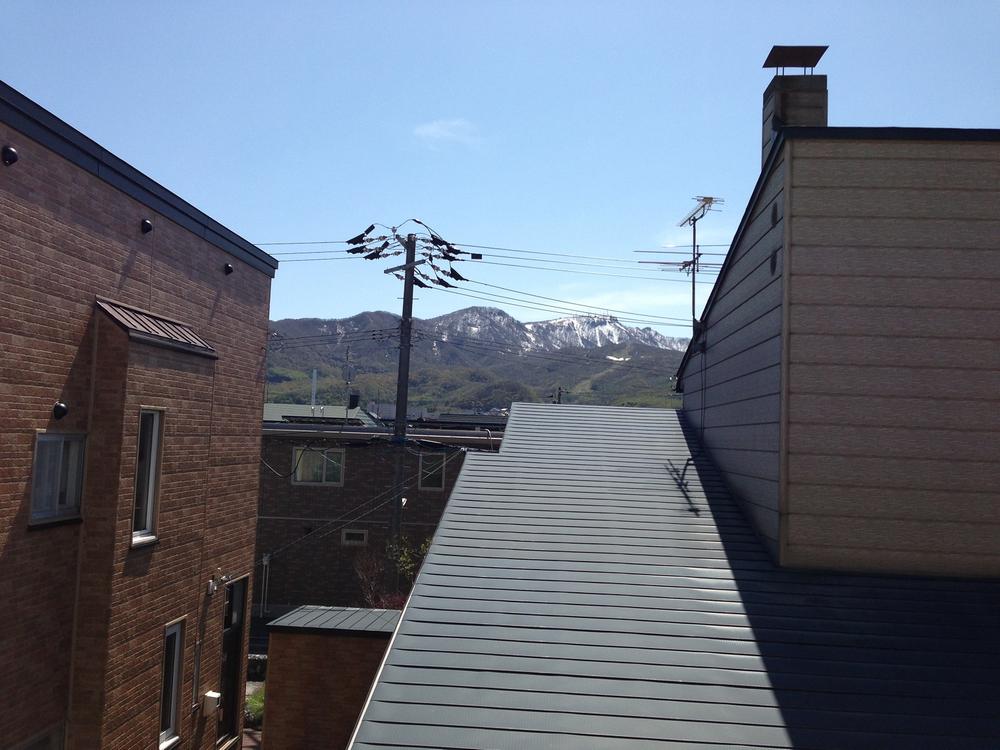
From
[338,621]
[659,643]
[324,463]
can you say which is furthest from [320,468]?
[659,643]

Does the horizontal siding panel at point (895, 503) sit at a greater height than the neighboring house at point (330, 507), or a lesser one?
greater

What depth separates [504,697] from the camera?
7.13 metres

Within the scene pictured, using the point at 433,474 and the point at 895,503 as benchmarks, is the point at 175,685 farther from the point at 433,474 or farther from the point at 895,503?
the point at 433,474

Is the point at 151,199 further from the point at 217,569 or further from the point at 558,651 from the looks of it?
the point at 558,651

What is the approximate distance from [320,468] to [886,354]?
2305cm

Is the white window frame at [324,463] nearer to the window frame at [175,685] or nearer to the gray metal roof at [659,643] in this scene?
the window frame at [175,685]

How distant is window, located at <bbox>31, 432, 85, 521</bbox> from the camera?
8.38 meters

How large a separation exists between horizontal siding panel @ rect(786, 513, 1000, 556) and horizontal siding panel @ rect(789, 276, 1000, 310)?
251cm

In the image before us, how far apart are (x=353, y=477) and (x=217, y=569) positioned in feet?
53.7

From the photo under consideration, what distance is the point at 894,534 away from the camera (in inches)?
358

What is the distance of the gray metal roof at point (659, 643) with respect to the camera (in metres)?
6.79

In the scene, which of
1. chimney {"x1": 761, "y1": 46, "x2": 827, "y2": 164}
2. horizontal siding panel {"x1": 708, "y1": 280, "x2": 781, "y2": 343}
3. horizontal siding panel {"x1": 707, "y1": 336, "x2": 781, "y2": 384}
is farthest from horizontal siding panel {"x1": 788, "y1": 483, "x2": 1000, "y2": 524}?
chimney {"x1": 761, "y1": 46, "x2": 827, "y2": 164}

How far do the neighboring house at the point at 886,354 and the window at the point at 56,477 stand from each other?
800cm

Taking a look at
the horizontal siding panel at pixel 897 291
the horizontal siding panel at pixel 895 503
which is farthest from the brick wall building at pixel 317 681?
the horizontal siding panel at pixel 897 291
